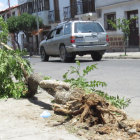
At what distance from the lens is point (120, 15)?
96.2 ft

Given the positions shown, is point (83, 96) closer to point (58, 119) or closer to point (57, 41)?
point (58, 119)

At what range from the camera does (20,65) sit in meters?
7.33

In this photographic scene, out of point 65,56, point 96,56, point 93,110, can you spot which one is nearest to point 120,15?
point 96,56

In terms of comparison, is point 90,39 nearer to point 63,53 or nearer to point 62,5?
point 63,53

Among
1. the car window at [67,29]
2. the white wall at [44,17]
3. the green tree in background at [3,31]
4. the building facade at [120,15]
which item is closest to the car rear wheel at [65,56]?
the car window at [67,29]

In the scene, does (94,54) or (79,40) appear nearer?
(79,40)

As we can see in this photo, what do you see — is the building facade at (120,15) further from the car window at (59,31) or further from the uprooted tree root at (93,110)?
the uprooted tree root at (93,110)

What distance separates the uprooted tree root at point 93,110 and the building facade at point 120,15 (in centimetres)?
2204

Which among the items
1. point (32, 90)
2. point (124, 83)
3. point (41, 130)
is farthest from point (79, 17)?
point (41, 130)

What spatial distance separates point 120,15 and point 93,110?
2508 cm

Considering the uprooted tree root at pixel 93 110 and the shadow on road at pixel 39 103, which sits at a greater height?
the uprooted tree root at pixel 93 110

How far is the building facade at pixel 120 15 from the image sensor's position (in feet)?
91.0

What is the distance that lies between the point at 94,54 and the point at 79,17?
17.0 m

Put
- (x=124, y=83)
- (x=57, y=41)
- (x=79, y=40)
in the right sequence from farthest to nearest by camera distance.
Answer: (x=57, y=41) → (x=79, y=40) → (x=124, y=83)
